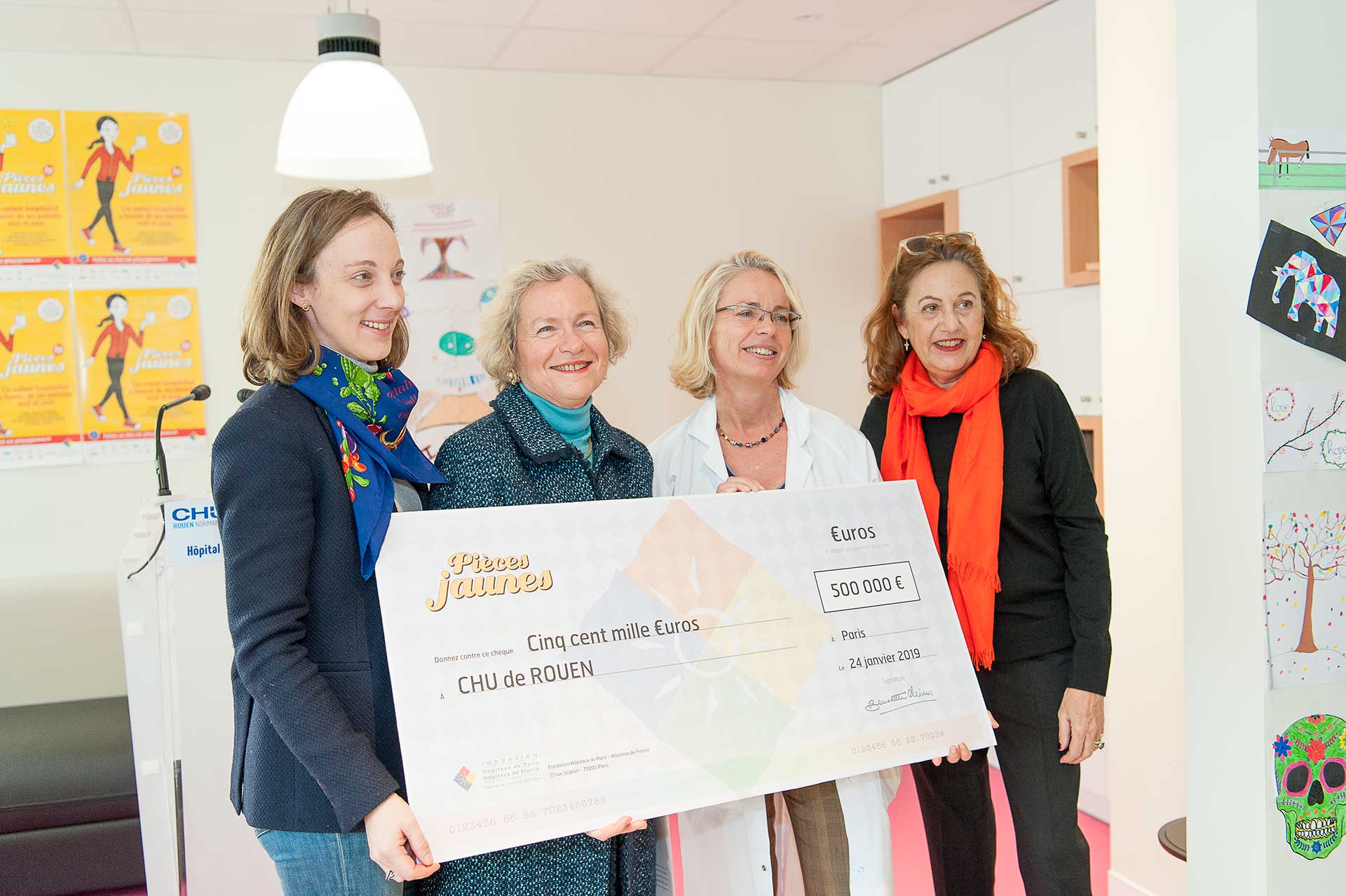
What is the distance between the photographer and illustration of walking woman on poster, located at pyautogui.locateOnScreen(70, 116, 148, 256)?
4.00m

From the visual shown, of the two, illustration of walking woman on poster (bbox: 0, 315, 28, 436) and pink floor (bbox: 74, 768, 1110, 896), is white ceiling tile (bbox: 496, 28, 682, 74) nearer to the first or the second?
illustration of walking woman on poster (bbox: 0, 315, 28, 436)

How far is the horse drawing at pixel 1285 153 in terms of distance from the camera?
157 cm

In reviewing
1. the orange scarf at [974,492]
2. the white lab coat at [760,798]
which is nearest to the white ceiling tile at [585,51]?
the white lab coat at [760,798]

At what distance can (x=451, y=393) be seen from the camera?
441 cm

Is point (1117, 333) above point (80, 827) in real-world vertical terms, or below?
above

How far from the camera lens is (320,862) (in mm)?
1400

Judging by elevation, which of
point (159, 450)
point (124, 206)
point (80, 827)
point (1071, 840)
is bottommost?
point (80, 827)

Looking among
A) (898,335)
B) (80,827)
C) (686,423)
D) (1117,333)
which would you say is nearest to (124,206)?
(80,827)

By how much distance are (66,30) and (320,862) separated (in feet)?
11.8

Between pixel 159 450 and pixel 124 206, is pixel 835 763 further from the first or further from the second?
pixel 124 206

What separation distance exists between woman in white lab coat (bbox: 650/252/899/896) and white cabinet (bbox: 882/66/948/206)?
2.80 m

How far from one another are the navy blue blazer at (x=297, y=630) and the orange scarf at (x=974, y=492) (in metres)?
1.15

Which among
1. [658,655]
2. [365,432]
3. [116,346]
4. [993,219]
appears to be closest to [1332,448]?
[658,655]

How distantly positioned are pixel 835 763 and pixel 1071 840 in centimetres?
67
